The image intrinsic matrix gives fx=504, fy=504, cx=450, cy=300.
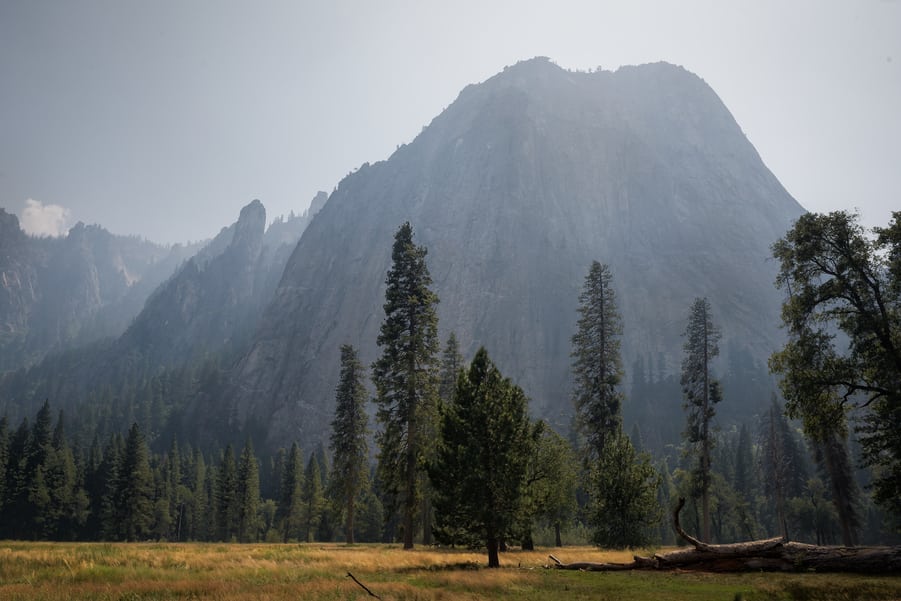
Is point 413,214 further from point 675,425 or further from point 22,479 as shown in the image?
point 22,479

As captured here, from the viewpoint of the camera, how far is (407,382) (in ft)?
101

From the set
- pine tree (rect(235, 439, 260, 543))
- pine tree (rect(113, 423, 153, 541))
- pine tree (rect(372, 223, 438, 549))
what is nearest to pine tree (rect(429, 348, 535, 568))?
pine tree (rect(372, 223, 438, 549))

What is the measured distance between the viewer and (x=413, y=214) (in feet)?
654

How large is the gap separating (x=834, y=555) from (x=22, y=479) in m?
88.4

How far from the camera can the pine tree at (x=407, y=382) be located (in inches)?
1179

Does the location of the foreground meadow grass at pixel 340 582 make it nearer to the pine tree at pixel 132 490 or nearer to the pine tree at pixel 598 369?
the pine tree at pixel 598 369

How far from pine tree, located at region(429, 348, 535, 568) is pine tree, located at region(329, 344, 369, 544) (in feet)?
78.2

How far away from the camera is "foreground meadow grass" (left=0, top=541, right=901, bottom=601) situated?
12133 mm

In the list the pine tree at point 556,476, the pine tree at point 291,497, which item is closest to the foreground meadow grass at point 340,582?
the pine tree at point 556,476

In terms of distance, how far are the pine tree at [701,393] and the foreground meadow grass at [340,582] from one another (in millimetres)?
20943

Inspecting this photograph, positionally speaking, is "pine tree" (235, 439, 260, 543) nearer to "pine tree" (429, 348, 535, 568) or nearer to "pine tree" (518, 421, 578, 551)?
"pine tree" (518, 421, 578, 551)

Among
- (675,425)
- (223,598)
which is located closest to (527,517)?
(223,598)

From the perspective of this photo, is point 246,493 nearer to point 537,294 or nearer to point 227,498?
point 227,498

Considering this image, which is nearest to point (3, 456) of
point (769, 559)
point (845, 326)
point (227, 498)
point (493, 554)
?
point (227, 498)
